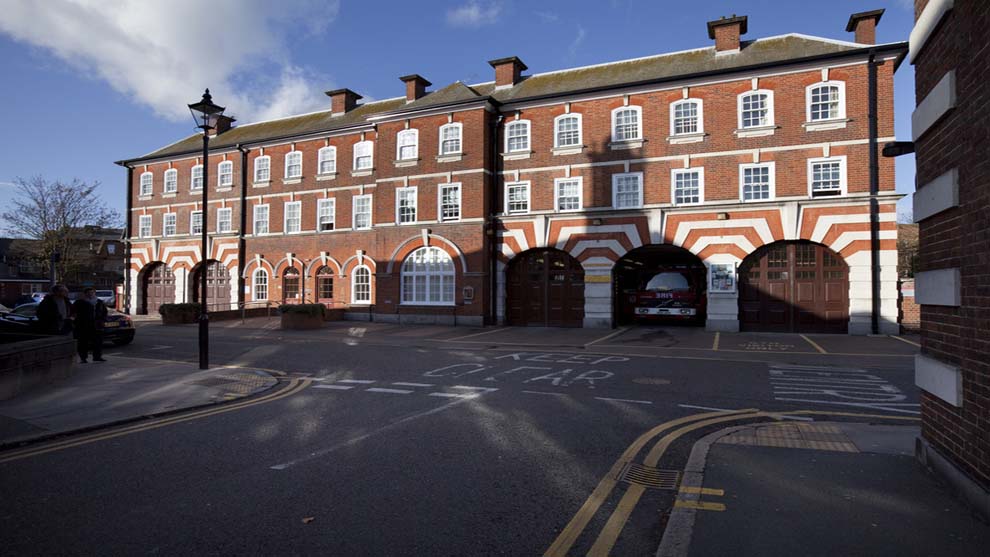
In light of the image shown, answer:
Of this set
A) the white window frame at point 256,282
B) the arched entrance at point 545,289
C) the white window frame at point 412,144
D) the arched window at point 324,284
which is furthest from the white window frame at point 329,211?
the arched entrance at point 545,289

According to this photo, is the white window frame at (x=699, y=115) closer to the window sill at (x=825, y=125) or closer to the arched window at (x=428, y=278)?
the window sill at (x=825, y=125)

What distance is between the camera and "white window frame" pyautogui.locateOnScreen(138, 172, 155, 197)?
36188 mm

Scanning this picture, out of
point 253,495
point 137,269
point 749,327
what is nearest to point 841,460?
point 253,495

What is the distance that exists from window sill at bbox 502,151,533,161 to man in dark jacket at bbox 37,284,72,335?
1717cm

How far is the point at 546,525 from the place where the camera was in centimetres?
399

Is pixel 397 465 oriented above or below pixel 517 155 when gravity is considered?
below

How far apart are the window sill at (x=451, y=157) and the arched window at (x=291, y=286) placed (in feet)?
37.7

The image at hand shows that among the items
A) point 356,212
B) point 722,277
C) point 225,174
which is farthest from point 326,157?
point 722,277

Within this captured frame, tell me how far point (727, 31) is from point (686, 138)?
491 centimetres

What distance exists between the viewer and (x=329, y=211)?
30.4m

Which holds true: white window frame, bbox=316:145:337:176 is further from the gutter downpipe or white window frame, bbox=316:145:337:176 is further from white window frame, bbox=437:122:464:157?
the gutter downpipe

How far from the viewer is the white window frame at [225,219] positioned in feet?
109

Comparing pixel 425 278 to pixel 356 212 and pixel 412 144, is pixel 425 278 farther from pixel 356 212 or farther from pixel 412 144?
pixel 356 212

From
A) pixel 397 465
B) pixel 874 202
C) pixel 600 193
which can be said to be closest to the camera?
pixel 397 465
